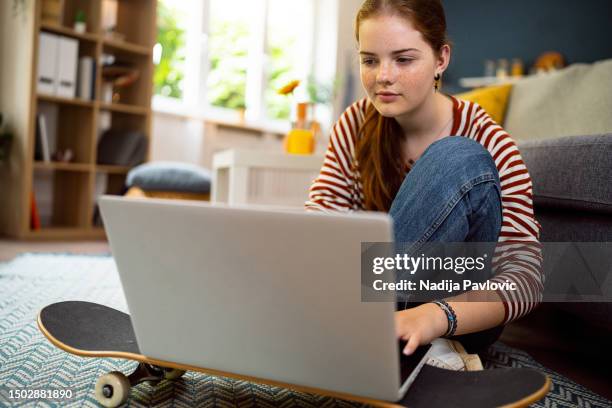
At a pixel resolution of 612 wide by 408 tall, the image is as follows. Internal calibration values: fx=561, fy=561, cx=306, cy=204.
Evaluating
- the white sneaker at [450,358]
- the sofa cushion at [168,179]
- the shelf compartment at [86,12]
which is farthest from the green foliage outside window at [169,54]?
the white sneaker at [450,358]

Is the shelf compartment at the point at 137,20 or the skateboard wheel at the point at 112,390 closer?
the skateboard wheel at the point at 112,390

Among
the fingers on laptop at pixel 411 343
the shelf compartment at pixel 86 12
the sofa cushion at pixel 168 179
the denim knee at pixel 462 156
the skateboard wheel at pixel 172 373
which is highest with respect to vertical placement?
the shelf compartment at pixel 86 12

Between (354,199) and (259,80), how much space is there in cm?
327

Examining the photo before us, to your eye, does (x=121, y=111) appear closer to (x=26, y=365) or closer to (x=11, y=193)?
(x=11, y=193)

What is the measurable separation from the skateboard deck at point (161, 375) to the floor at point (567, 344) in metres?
0.42

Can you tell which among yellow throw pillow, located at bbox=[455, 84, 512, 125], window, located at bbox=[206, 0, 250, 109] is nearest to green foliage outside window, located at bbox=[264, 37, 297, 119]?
window, located at bbox=[206, 0, 250, 109]

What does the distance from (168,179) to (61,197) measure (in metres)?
0.74

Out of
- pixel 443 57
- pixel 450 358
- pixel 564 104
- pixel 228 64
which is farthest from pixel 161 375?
pixel 228 64

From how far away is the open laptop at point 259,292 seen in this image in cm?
52

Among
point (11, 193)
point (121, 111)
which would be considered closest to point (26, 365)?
point (11, 193)

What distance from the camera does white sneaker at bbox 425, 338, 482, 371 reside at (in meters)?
0.74

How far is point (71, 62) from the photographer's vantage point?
2746 mm

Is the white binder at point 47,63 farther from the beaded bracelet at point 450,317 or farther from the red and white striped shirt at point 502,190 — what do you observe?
the beaded bracelet at point 450,317

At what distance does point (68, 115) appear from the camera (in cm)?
296
